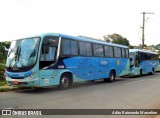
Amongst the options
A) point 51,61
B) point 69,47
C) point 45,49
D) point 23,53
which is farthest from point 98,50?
point 23,53

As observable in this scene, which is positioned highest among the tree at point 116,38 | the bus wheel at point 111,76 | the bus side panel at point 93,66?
the tree at point 116,38

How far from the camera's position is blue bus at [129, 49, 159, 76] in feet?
93.1

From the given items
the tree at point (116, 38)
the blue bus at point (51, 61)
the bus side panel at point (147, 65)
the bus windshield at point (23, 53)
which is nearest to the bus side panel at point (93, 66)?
the blue bus at point (51, 61)

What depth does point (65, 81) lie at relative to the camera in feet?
51.0

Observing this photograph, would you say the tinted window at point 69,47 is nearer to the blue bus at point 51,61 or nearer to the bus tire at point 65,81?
the blue bus at point 51,61

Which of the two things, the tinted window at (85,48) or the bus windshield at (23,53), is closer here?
the bus windshield at (23,53)

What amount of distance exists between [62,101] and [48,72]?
11.7 feet

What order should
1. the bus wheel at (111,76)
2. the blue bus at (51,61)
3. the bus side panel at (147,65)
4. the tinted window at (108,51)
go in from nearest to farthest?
1. the blue bus at (51,61)
2. the tinted window at (108,51)
3. the bus wheel at (111,76)
4. the bus side panel at (147,65)

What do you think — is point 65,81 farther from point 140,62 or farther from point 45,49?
point 140,62

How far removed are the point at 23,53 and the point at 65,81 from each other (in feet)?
9.71

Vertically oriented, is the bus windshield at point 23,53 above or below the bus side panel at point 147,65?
above

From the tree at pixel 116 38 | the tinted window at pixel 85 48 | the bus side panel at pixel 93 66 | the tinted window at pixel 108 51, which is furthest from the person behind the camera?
the tree at pixel 116 38

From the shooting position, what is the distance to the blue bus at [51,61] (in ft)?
45.0

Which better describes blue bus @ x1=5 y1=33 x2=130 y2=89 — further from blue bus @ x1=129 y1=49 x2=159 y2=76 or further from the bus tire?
blue bus @ x1=129 y1=49 x2=159 y2=76
